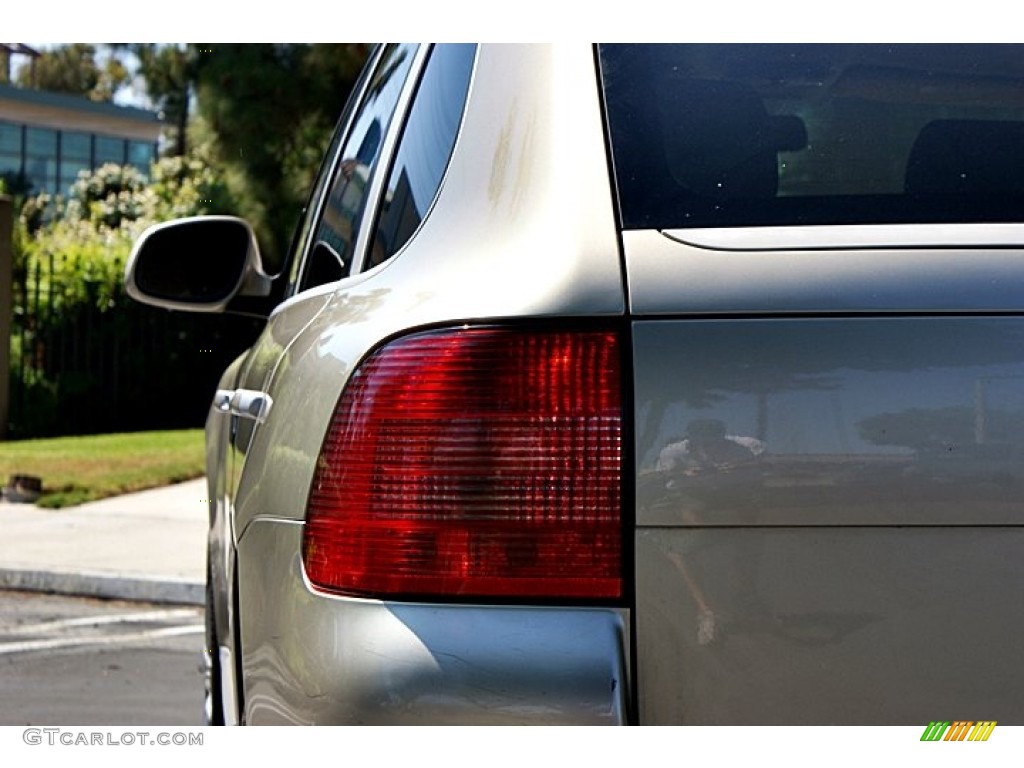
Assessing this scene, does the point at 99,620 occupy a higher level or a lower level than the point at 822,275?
lower

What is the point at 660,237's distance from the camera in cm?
167

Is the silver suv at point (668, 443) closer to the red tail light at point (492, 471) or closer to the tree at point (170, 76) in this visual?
the red tail light at point (492, 471)

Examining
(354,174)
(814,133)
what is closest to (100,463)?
(354,174)

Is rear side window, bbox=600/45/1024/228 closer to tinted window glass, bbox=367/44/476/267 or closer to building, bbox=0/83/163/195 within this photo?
tinted window glass, bbox=367/44/476/267

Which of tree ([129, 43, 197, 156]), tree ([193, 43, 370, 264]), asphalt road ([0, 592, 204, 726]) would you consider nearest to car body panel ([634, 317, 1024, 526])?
asphalt road ([0, 592, 204, 726])

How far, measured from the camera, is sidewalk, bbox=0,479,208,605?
744 cm

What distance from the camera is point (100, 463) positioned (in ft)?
40.0

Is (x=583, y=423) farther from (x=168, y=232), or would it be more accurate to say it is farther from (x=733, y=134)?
(x=168, y=232)

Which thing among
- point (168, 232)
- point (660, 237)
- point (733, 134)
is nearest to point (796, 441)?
point (660, 237)

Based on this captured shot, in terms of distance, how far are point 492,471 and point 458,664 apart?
224mm

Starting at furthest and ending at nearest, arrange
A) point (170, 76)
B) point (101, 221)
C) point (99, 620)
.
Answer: point (101, 221), point (170, 76), point (99, 620)

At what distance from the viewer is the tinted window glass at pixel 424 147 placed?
77.8 inches

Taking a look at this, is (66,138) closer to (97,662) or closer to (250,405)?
(97,662)
